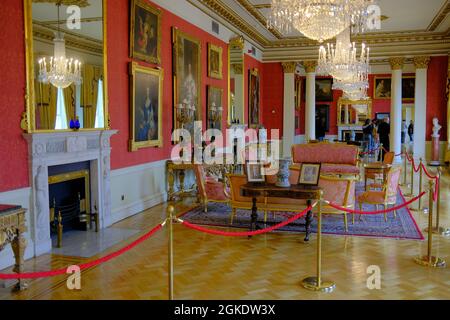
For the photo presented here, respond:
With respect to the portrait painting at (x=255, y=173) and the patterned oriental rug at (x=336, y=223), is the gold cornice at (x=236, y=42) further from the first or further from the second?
the portrait painting at (x=255, y=173)

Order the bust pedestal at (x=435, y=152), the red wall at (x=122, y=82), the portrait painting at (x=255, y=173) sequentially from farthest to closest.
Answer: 1. the bust pedestal at (x=435, y=152)
2. the red wall at (x=122, y=82)
3. the portrait painting at (x=255, y=173)

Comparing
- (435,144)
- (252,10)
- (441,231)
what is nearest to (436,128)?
(435,144)

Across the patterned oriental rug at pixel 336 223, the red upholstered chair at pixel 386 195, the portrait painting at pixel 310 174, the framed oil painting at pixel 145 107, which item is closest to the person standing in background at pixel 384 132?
the patterned oriental rug at pixel 336 223

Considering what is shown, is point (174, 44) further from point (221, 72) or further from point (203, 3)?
point (221, 72)

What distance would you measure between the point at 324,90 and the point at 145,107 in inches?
636

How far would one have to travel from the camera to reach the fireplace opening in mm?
6348

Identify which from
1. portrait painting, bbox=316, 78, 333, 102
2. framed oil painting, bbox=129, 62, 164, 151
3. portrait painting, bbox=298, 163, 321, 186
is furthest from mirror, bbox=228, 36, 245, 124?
portrait painting, bbox=316, 78, 333, 102

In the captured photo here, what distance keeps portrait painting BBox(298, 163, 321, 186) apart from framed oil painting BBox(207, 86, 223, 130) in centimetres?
551

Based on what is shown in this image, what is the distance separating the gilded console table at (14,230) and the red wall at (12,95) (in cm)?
87

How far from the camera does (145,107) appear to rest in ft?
28.0

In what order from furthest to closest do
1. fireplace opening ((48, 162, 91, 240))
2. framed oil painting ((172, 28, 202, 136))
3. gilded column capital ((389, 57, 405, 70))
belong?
gilded column capital ((389, 57, 405, 70)) < framed oil painting ((172, 28, 202, 136)) < fireplace opening ((48, 162, 91, 240))

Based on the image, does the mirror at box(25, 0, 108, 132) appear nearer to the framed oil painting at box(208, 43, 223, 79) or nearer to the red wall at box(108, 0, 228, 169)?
the red wall at box(108, 0, 228, 169)

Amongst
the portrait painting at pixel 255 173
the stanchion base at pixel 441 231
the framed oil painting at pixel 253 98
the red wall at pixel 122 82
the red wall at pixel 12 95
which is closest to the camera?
the red wall at pixel 12 95

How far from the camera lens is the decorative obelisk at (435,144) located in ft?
57.1
